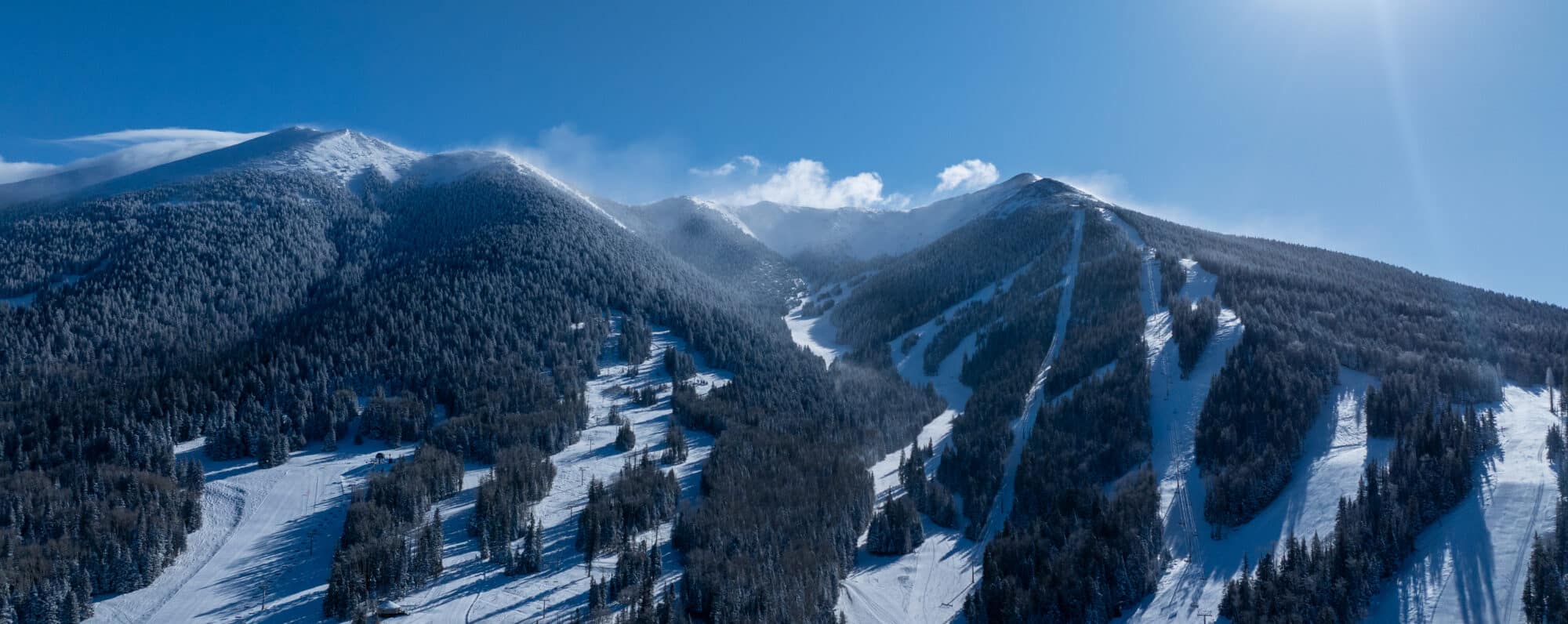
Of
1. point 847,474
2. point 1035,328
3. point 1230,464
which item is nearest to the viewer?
point 1230,464

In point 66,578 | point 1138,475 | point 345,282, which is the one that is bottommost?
point 1138,475

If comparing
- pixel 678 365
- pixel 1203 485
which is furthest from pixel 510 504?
pixel 1203 485

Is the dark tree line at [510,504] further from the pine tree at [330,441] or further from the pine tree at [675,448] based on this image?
the pine tree at [330,441]

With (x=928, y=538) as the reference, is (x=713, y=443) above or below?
above

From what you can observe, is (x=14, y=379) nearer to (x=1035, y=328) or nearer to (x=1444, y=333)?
(x=1035, y=328)

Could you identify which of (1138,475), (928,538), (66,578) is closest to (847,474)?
(928,538)

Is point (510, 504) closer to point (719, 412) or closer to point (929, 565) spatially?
point (719, 412)
